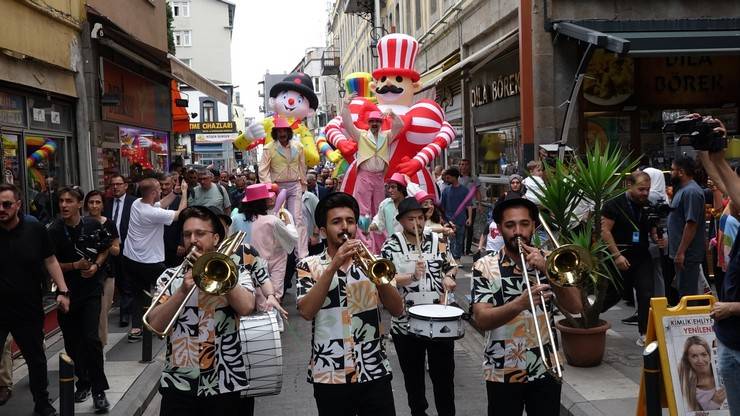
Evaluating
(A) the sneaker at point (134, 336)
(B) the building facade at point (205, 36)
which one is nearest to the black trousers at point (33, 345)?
(A) the sneaker at point (134, 336)

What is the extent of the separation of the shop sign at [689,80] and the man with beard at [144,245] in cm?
993

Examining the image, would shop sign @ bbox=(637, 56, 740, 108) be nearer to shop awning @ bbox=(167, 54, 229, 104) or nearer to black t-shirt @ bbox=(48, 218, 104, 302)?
shop awning @ bbox=(167, 54, 229, 104)

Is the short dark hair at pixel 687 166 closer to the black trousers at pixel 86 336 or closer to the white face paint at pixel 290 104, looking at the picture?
the black trousers at pixel 86 336

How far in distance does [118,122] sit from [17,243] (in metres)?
9.28

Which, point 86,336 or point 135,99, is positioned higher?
point 135,99

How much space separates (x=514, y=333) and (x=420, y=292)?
1.67 meters

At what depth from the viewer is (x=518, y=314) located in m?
3.99

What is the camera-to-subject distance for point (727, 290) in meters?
3.93

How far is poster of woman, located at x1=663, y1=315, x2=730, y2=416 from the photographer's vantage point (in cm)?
505

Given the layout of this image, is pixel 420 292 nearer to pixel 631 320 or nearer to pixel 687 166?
pixel 687 166

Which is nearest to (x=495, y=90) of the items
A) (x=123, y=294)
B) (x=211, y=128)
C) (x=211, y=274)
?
(x=123, y=294)

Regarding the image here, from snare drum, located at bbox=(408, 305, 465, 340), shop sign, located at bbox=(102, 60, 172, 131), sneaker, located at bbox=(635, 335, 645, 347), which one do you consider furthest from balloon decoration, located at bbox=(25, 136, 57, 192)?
sneaker, located at bbox=(635, 335, 645, 347)

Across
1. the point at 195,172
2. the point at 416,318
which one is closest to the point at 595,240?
the point at 416,318

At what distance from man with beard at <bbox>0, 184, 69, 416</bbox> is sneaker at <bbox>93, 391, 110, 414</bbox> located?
31cm
